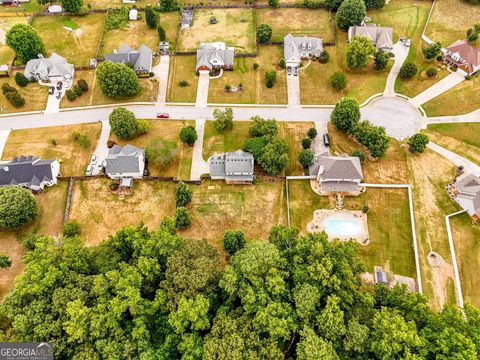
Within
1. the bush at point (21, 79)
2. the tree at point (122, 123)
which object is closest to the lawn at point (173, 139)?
the tree at point (122, 123)

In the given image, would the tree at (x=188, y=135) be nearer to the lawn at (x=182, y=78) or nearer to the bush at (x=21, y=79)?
the lawn at (x=182, y=78)

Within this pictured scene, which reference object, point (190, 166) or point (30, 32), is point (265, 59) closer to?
point (190, 166)

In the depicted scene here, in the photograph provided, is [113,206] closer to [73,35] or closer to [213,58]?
[213,58]

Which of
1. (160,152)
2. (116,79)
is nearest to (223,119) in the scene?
(160,152)

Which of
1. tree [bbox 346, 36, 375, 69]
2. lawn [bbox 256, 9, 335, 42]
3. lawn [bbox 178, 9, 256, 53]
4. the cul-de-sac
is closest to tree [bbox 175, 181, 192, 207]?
the cul-de-sac

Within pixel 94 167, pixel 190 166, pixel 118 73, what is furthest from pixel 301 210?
pixel 118 73
